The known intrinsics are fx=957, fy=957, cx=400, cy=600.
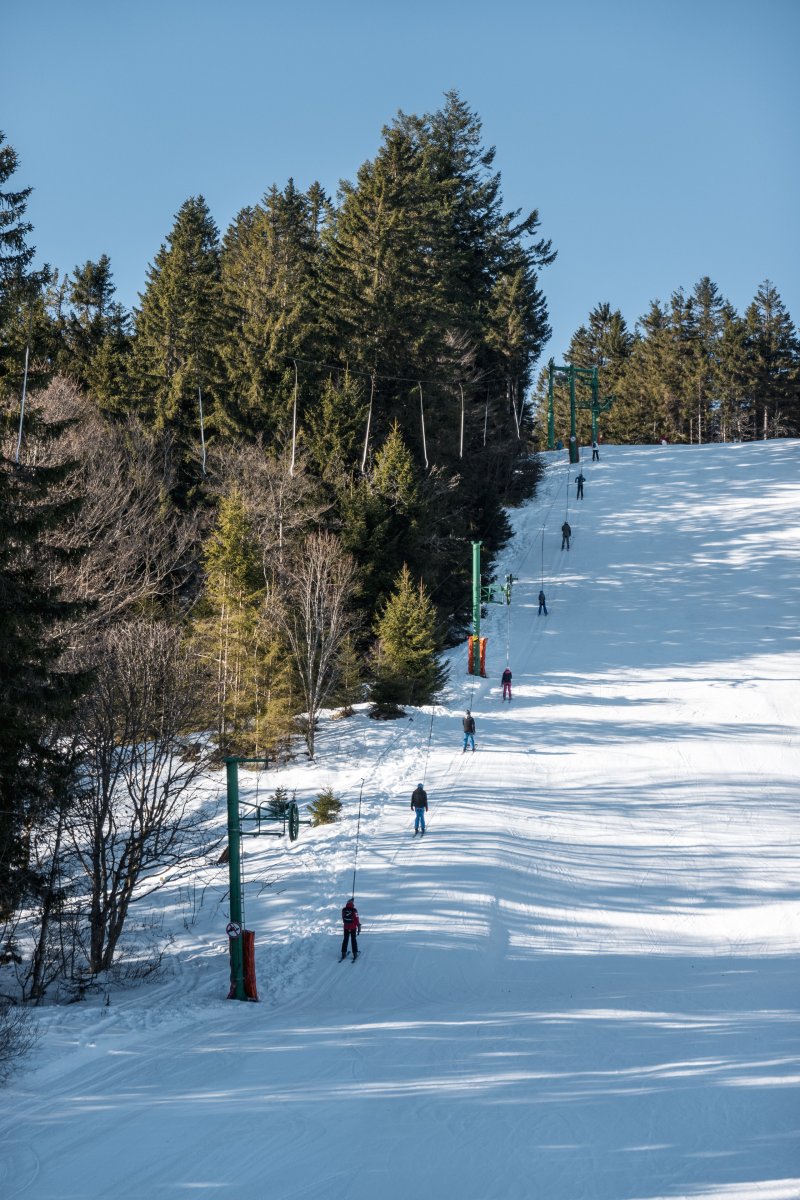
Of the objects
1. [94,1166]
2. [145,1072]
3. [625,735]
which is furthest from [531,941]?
[625,735]

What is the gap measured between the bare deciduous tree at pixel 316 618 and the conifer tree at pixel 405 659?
1.44m

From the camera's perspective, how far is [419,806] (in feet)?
67.7

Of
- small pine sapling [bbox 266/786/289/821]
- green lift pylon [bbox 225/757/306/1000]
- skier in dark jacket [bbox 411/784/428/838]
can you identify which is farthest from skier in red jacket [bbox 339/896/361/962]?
skier in dark jacket [bbox 411/784/428/838]

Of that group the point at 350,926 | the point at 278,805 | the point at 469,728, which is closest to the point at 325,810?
the point at 278,805

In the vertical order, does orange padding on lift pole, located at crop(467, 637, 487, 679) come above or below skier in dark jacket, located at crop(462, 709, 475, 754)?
above

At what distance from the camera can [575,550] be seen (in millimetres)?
46438

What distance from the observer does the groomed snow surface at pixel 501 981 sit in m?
9.20

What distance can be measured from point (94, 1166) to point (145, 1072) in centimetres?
240

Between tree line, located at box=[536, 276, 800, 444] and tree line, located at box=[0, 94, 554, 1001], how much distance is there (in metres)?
31.8

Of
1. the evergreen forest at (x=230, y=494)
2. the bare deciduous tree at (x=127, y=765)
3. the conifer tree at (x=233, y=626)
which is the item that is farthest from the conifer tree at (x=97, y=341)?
the bare deciduous tree at (x=127, y=765)

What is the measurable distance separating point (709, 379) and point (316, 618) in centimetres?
6312

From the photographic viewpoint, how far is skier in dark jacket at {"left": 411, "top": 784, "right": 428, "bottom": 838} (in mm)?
20500

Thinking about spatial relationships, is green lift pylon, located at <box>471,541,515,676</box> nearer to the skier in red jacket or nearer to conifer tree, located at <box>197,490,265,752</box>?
conifer tree, located at <box>197,490,265,752</box>

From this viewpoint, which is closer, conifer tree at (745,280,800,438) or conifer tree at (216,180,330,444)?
conifer tree at (216,180,330,444)
